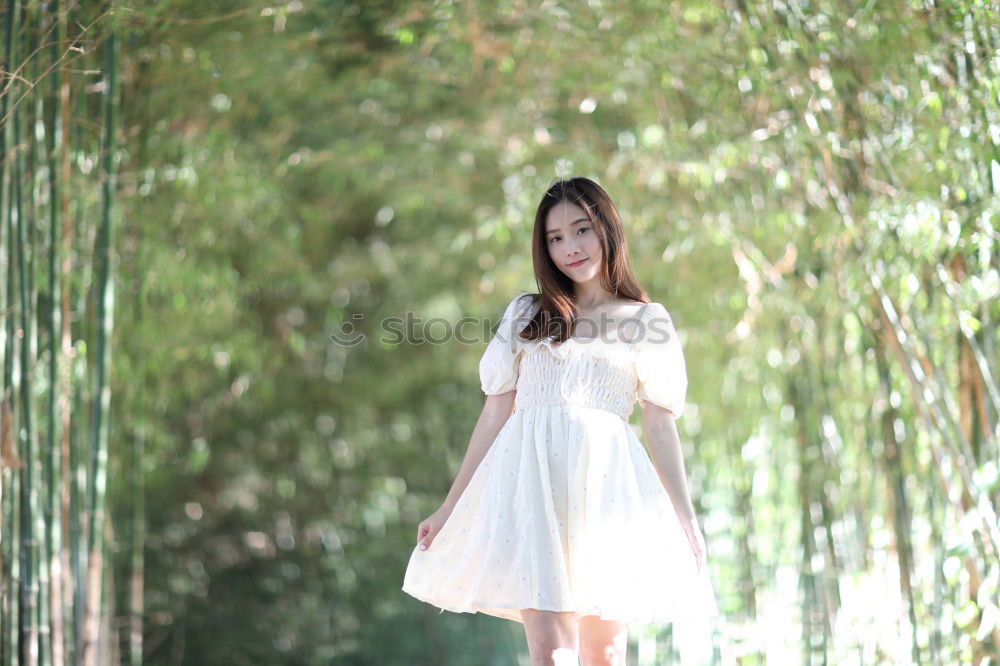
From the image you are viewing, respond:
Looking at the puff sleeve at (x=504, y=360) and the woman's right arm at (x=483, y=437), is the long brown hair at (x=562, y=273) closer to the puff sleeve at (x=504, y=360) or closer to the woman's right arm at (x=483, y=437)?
the puff sleeve at (x=504, y=360)

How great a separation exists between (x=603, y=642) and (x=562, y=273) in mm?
740

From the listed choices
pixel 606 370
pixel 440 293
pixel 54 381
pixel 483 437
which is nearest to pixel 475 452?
pixel 483 437

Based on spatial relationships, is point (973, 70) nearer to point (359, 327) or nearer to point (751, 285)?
point (751, 285)

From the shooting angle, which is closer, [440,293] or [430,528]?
[430,528]

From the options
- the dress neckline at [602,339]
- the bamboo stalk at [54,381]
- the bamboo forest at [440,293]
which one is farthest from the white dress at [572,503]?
the bamboo stalk at [54,381]

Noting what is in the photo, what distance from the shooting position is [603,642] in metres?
2.05

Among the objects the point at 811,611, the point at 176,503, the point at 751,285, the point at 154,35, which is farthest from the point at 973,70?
the point at 176,503

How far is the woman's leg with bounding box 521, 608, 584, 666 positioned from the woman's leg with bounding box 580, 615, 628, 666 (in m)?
0.11

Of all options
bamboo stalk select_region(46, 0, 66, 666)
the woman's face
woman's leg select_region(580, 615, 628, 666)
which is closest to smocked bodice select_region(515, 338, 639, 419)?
the woman's face

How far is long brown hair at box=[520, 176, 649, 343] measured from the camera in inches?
85.9

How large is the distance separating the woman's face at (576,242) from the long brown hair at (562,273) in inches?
0.5

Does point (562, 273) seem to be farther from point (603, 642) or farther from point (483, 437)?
point (603, 642)

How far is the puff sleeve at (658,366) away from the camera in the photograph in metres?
2.17

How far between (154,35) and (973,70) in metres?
2.34
